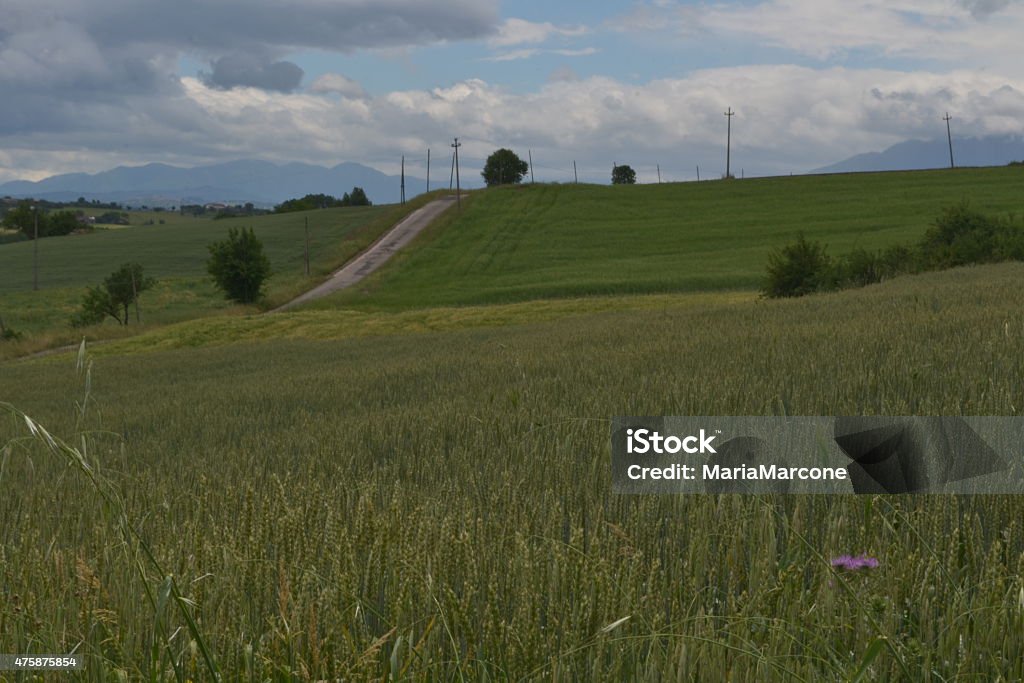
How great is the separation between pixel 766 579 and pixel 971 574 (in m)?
0.66

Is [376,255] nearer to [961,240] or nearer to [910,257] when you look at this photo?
[910,257]

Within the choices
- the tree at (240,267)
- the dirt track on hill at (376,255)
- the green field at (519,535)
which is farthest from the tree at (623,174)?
the green field at (519,535)

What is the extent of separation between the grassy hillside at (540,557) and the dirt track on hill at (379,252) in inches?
1867

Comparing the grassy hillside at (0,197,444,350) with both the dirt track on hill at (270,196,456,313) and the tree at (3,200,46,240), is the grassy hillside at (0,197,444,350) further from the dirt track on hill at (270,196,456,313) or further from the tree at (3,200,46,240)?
the tree at (3,200,46,240)

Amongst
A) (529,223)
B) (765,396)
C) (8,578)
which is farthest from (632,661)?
(529,223)

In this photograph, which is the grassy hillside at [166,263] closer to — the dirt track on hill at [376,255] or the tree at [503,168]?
the dirt track on hill at [376,255]

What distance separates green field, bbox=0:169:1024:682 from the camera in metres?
2.11

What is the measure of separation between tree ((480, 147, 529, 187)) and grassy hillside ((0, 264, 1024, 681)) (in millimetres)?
110088

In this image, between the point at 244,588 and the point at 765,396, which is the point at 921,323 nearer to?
the point at 765,396

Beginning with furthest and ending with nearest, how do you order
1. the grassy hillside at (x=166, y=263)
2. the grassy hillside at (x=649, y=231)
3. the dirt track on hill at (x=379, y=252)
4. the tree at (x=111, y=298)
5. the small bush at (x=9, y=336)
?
the grassy hillside at (x=166, y=263)
the dirt track on hill at (x=379, y=252)
the tree at (x=111, y=298)
the grassy hillside at (x=649, y=231)
the small bush at (x=9, y=336)

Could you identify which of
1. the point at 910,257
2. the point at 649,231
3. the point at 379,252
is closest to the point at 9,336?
the point at 379,252

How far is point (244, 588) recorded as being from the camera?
271cm
